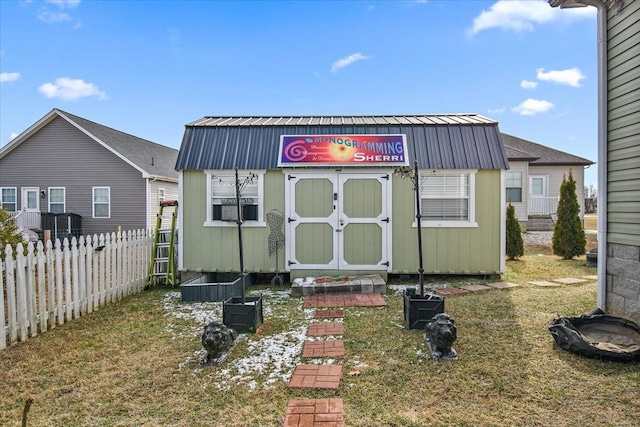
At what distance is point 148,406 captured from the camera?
2623 mm

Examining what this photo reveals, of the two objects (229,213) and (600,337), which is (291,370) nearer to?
(600,337)

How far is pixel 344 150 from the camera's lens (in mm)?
6918

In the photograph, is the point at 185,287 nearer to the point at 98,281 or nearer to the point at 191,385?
the point at 98,281

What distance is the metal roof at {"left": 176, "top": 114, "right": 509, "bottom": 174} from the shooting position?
22.7ft

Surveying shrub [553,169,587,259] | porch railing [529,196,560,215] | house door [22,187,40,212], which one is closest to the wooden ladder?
shrub [553,169,587,259]

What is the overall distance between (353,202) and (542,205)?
45.0ft

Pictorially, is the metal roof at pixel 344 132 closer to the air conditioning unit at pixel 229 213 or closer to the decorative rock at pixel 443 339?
the air conditioning unit at pixel 229 213

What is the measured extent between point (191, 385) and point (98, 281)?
3.73m

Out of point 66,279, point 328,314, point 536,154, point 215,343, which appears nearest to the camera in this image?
point 215,343

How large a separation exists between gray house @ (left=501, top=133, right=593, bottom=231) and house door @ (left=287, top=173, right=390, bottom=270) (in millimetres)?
11239

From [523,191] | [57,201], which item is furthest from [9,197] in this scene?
[523,191]

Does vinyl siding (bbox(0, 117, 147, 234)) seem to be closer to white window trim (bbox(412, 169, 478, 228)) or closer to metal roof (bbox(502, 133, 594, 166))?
white window trim (bbox(412, 169, 478, 228))

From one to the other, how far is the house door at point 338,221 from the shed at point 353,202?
2 cm

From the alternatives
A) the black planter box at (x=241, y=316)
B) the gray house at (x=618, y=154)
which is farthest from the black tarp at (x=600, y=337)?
the black planter box at (x=241, y=316)
